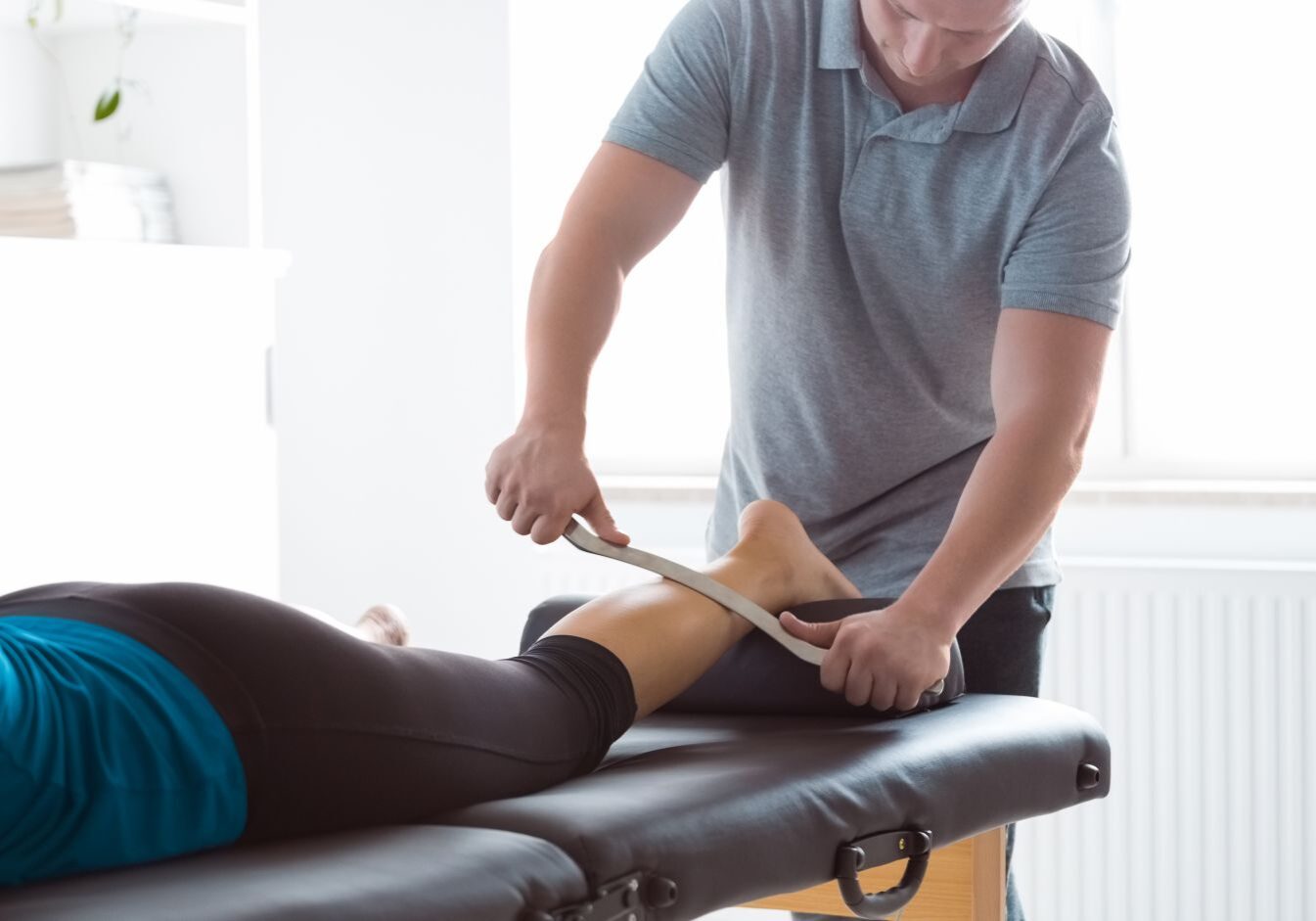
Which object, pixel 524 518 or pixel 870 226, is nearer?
pixel 524 518

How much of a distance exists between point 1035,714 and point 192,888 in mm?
738

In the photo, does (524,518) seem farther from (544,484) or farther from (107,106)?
(107,106)

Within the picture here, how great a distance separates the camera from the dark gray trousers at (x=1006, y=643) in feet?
5.18

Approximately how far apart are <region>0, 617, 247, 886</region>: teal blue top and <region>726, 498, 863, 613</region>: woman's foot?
0.62m

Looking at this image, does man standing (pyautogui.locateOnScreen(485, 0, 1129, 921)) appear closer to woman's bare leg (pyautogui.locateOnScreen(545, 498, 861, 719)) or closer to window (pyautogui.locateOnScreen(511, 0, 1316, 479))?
woman's bare leg (pyautogui.locateOnScreen(545, 498, 861, 719))

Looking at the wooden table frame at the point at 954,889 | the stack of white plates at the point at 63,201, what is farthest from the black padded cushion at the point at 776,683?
the stack of white plates at the point at 63,201

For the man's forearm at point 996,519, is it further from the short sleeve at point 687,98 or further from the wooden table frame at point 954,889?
the short sleeve at point 687,98

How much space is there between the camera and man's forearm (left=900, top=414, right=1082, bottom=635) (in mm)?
1300

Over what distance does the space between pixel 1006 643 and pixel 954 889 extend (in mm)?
289

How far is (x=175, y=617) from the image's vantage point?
99 cm

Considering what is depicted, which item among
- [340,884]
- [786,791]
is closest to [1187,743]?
[786,791]

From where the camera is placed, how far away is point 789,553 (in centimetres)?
148

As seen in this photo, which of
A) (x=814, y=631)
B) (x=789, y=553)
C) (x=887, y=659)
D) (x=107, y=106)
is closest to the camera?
(x=887, y=659)

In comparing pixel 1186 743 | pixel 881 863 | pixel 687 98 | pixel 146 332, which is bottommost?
pixel 1186 743
